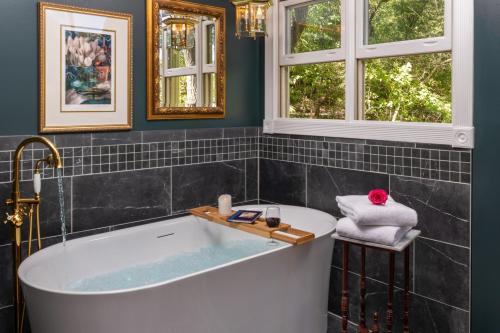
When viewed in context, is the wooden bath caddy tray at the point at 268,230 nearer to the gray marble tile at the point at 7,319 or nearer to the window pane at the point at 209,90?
the window pane at the point at 209,90

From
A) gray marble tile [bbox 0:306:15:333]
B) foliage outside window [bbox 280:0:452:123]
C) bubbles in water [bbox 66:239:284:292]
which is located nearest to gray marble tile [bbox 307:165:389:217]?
foliage outside window [bbox 280:0:452:123]

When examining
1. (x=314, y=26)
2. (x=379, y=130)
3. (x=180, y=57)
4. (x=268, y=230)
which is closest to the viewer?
(x=268, y=230)

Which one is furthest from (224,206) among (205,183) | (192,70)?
(192,70)

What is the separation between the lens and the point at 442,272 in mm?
2703

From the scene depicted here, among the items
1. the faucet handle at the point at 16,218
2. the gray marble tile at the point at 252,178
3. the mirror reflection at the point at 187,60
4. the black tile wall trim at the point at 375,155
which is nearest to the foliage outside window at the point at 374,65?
the black tile wall trim at the point at 375,155

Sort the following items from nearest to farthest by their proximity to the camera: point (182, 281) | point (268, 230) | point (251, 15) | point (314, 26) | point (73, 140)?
point (182, 281) → point (268, 230) → point (73, 140) → point (251, 15) → point (314, 26)

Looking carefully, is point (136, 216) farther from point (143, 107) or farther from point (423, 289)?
point (423, 289)

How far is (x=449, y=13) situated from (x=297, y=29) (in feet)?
3.98

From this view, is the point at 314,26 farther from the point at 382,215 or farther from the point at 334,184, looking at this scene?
the point at 382,215

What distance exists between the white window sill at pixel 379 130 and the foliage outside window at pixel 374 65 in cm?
9

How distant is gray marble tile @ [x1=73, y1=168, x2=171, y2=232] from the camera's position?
289 cm

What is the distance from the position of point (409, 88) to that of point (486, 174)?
72cm

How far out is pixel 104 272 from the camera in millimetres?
2738

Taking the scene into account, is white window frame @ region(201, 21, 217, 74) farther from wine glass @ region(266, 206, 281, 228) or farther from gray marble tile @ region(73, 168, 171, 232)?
wine glass @ region(266, 206, 281, 228)
